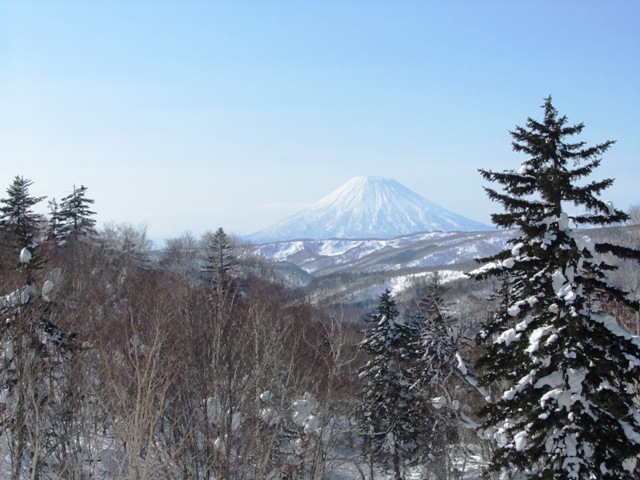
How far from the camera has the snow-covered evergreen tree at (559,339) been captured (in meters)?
9.05

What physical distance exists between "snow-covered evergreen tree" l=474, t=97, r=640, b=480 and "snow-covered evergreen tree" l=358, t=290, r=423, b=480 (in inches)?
526

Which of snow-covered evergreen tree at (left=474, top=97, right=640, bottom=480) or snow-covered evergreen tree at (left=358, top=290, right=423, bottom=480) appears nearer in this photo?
snow-covered evergreen tree at (left=474, top=97, right=640, bottom=480)

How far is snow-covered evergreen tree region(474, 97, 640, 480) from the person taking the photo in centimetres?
905

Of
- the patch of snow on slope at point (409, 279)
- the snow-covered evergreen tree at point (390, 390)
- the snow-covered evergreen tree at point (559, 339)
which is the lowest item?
the patch of snow on slope at point (409, 279)

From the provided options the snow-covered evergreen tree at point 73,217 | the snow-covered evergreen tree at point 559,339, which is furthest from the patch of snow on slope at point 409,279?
the snow-covered evergreen tree at point 559,339

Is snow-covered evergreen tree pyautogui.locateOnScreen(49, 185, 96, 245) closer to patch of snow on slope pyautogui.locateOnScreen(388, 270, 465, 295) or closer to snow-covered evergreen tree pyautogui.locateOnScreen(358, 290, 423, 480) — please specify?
snow-covered evergreen tree pyautogui.locateOnScreen(358, 290, 423, 480)

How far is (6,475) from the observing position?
12.6 m

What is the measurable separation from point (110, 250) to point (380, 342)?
34.1m

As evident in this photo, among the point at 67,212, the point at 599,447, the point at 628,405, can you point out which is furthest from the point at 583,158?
the point at 67,212

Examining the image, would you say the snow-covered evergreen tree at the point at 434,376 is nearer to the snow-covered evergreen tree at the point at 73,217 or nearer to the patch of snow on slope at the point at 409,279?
the snow-covered evergreen tree at the point at 73,217

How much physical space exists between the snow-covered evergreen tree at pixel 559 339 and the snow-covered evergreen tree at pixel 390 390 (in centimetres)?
1337

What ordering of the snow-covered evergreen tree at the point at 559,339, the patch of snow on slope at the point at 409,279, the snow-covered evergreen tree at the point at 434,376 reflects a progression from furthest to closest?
the patch of snow on slope at the point at 409,279
the snow-covered evergreen tree at the point at 434,376
the snow-covered evergreen tree at the point at 559,339

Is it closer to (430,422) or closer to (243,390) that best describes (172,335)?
(243,390)

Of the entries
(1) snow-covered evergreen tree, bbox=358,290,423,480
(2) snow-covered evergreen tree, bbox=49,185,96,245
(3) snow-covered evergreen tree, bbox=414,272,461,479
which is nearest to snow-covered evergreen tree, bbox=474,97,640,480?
(3) snow-covered evergreen tree, bbox=414,272,461,479
